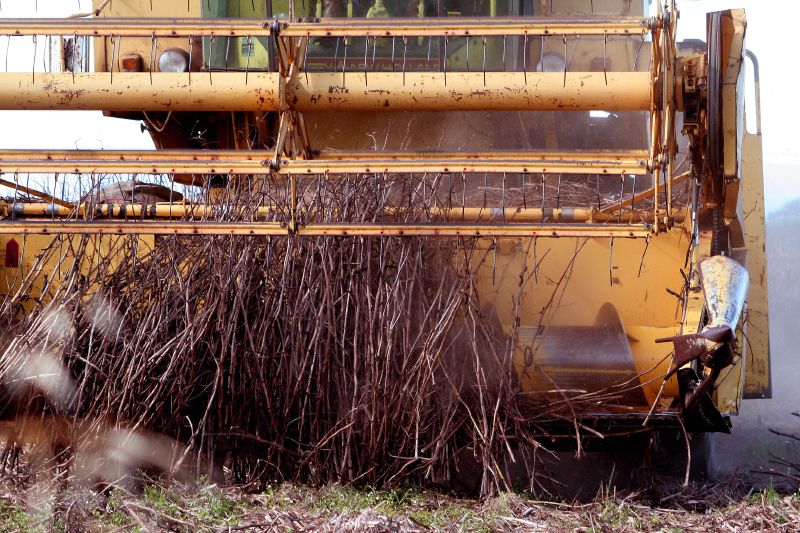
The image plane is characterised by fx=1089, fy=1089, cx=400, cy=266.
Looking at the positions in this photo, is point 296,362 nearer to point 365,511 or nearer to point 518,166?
point 365,511

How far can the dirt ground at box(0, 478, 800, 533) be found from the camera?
10.9 feet

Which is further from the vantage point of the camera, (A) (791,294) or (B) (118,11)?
(A) (791,294)

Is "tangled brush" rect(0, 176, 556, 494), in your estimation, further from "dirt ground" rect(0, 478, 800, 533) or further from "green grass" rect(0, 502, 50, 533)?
"green grass" rect(0, 502, 50, 533)

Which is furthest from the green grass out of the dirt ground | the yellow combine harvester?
the yellow combine harvester

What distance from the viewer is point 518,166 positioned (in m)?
3.58

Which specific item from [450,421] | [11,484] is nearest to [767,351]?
[450,421]

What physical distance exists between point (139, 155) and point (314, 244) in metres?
0.82

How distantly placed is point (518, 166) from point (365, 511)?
1.21 meters

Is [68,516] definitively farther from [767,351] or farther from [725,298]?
[767,351]

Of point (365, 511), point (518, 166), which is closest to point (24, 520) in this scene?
point (365, 511)

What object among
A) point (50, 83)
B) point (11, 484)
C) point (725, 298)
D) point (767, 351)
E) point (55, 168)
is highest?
point (50, 83)

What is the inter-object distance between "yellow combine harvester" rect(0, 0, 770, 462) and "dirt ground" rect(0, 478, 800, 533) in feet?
1.23

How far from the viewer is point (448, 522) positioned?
3426 millimetres

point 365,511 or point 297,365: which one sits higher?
point 297,365
